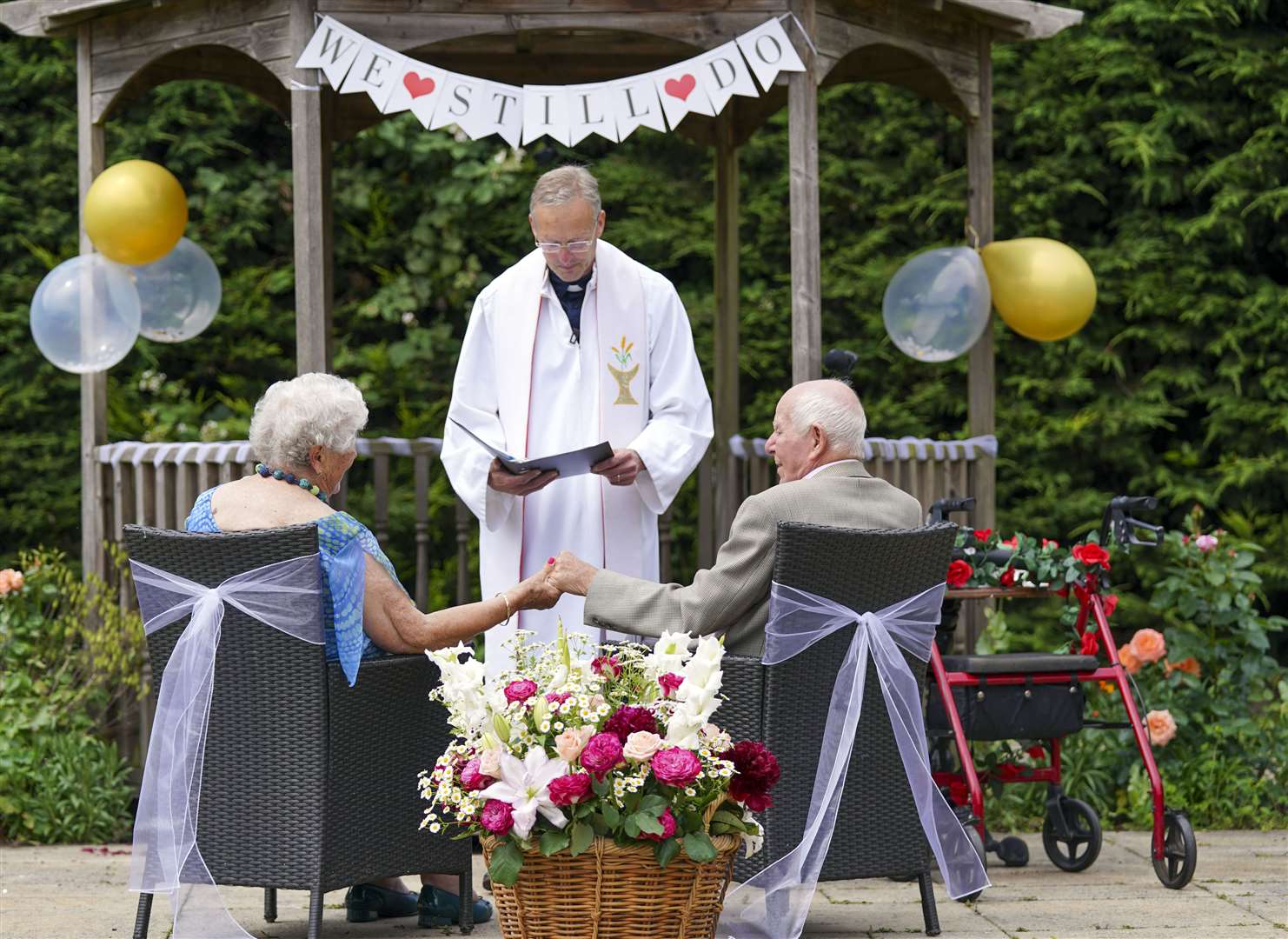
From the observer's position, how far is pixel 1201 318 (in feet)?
23.4

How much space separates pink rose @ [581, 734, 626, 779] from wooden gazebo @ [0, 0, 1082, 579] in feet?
8.98

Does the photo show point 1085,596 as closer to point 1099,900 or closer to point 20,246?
point 1099,900

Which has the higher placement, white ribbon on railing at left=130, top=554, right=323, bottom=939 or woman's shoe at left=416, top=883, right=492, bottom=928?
white ribbon on railing at left=130, top=554, right=323, bottom=939

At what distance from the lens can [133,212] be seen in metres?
5.78

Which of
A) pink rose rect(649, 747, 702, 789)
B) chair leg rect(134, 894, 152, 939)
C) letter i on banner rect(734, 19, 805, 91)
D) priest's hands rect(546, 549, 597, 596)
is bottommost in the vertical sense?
chair leg rect(134, 894, 152, 939)

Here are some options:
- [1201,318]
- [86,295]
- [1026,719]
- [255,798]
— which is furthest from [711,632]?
[1201,318]

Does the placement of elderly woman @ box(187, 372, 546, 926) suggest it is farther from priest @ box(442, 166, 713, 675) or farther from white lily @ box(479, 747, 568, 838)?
priest @ box(442, 166, 713, 675)

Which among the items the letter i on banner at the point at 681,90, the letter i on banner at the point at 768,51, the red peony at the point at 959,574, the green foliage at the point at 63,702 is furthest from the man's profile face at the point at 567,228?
the green foliage at the point at 63,702

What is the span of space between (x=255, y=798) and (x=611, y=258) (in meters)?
1.87

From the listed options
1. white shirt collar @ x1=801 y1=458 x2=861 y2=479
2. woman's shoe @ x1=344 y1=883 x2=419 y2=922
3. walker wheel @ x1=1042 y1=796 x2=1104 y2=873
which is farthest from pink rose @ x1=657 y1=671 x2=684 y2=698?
walker wheel @ x1=1042 y1=796 x2=1104 y2=873

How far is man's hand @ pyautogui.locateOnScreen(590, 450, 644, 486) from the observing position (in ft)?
14.3

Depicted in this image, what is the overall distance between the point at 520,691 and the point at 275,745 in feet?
2.61

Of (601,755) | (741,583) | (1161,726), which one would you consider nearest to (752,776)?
(601,755)

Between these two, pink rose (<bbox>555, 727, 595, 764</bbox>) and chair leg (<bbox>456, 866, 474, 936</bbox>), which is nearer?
pink rose (<bbox>555, 727, 595, 764</bbox>)
